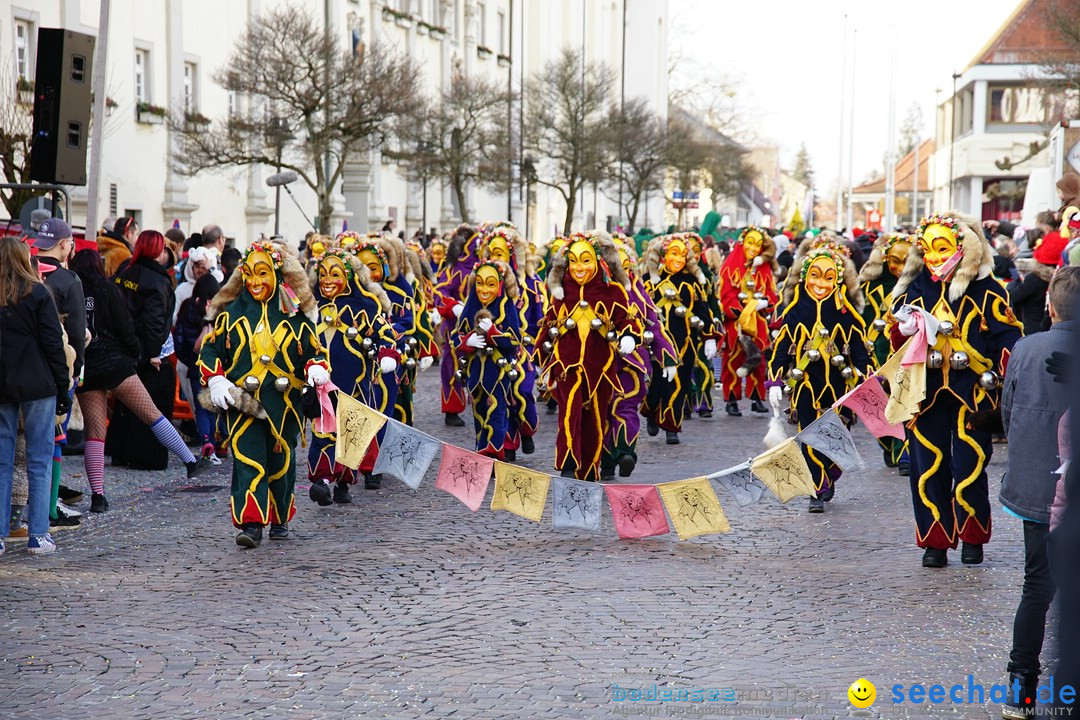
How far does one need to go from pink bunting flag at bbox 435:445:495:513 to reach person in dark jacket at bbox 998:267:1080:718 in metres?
3.90

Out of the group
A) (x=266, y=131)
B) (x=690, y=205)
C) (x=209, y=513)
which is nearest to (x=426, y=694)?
(x=209, y=513)

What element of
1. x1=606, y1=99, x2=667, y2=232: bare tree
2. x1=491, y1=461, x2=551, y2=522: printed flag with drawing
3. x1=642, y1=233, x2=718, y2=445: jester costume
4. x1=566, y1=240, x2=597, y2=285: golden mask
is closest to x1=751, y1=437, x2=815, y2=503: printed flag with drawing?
x1=491, y1=461, x2=551, y2=522: printed flag with drawing

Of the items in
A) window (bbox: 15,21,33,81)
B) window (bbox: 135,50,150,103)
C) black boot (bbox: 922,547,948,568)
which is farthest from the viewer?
window (bbox: 135,50,150,103)

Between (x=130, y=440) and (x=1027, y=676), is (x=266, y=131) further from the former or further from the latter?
(x=1027, y=676)

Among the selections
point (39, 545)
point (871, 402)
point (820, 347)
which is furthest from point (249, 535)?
point (820, 347)

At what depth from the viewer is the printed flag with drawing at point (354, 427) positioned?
895cm

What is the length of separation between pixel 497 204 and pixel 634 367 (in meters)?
41.8

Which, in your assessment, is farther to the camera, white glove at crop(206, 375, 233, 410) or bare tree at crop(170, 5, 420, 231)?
bare tree at crop(170, 5, 420, 231)

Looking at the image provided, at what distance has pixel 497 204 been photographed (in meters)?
52.3

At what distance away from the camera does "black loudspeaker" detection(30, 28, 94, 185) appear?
12781mm

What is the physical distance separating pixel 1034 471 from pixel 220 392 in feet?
15.4

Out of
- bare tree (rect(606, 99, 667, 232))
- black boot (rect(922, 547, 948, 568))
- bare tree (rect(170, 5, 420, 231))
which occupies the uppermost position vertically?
bare tree (rect(606, 99, 667, 232))

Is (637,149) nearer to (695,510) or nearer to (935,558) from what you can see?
(695,510)

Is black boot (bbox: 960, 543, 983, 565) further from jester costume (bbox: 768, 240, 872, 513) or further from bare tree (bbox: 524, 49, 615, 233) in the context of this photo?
bare tree (bbox: 524, 49, 615, 233)
